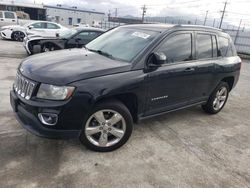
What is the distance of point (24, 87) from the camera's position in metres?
3.01

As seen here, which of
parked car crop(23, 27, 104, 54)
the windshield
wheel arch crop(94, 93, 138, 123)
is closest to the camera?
wheel arch crop(94, 93, 138, 123)

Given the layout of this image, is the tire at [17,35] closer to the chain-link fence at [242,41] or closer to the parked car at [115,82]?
the parked car at [115,82]

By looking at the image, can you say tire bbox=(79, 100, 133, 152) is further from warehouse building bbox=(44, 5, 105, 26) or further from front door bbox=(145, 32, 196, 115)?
warehouse building bbox=(44, 5, 105, 26)

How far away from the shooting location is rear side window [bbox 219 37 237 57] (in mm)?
4880

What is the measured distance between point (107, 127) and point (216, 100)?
290 centimetres

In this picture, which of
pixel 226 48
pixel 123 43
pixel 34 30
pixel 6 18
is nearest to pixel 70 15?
pixel 6 18

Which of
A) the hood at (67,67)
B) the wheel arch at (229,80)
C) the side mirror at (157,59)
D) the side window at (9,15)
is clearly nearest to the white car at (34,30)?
the side window at (9,15)

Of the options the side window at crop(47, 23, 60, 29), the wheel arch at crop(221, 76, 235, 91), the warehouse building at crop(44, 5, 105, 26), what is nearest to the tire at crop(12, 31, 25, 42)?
the side window at crop(47, 23, 60, 29)

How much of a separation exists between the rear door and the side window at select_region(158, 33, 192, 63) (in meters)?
0.24

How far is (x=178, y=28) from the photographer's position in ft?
12.9

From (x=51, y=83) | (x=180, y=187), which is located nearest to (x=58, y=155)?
(x=51, y=83)

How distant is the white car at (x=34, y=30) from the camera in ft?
47.8

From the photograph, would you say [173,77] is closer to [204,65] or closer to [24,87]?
[204,65]

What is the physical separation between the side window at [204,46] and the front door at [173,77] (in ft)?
0.76
